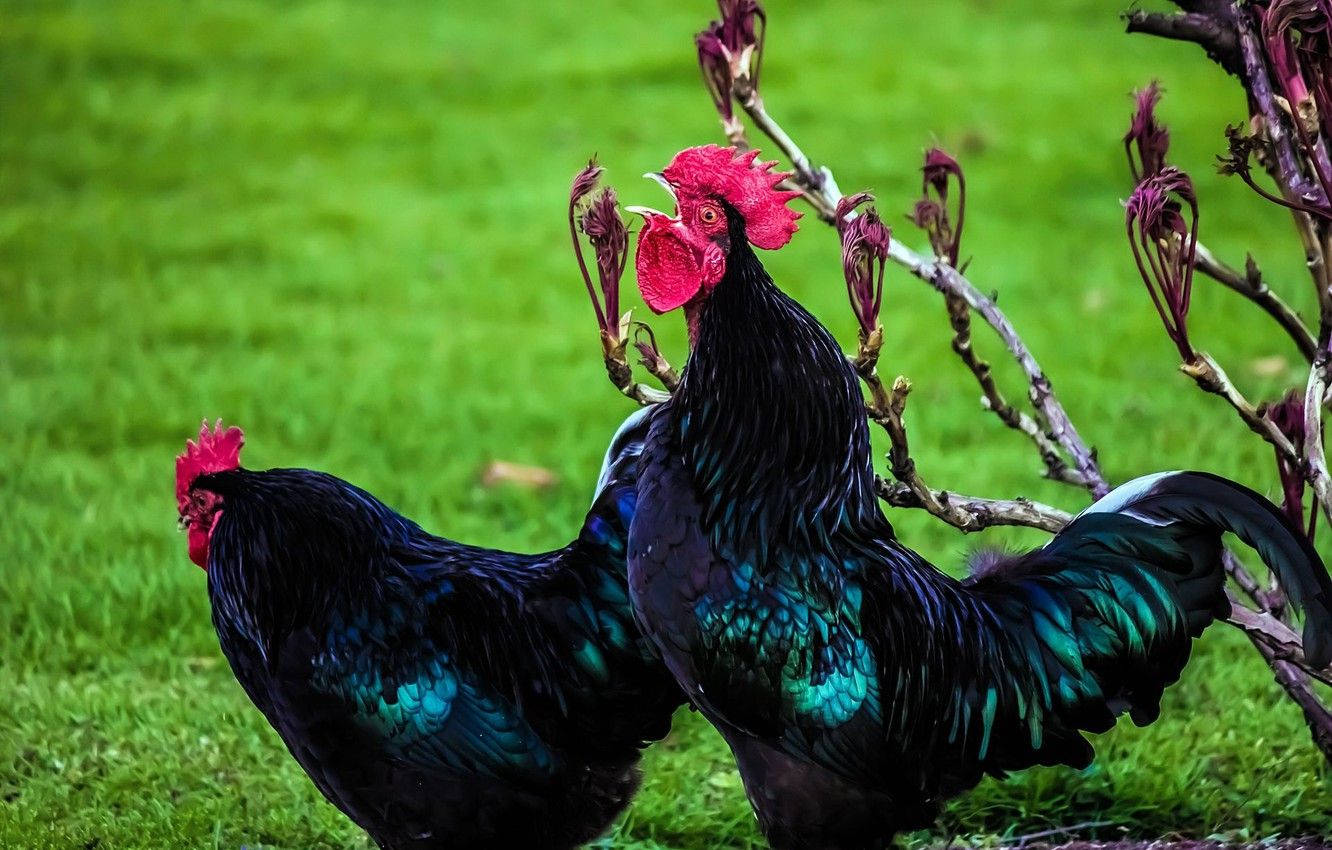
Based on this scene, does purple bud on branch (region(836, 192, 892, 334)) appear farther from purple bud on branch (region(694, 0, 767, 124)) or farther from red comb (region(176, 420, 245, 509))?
red comb (region(176, 420, 245, 509))

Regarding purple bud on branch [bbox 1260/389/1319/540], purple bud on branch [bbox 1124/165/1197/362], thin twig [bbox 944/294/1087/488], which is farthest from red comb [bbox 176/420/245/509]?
purple bud on branch [bbox 1260/389/1319/540]

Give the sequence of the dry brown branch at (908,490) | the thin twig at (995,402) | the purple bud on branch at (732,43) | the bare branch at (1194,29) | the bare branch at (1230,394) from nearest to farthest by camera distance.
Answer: the bare branch at (1230,394) < the dry brown branch at (908,490) < the bare branch at (1194,29) < the thin twig at (995,402) < the purple bud on branch at (732,43)

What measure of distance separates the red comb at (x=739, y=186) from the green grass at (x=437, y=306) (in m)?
1.98

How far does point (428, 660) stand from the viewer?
398cm

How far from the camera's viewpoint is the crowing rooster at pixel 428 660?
155 inches

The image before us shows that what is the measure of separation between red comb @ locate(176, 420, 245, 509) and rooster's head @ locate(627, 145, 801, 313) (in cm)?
119

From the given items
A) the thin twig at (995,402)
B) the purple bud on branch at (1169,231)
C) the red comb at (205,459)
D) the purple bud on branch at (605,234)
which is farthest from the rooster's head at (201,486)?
the purple bud on branch at (1169,231)

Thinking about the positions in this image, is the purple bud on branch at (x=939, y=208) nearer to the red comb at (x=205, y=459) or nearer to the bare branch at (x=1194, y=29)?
the bare branch at (x=1194, y=29)

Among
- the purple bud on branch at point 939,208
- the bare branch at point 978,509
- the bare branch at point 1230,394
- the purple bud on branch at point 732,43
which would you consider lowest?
the bare branch at point 978,509

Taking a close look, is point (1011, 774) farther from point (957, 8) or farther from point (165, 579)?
point (957, 8)

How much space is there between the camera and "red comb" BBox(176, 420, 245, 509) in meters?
4.17

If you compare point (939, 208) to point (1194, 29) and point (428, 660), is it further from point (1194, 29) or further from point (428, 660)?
point (428, 660)

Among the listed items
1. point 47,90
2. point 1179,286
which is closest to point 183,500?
point 1179,286

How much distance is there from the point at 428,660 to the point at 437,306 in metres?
6.11
